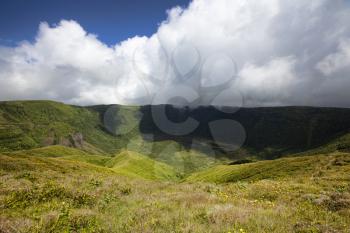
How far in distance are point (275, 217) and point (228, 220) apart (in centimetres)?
181

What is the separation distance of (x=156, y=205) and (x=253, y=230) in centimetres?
440

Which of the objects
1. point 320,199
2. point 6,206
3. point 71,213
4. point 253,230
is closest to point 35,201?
point 6,206

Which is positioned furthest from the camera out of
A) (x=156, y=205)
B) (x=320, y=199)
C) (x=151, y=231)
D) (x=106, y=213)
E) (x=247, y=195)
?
(x=247, y=195)

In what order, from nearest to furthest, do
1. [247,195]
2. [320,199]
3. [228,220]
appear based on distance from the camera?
[228,220] → [320,199] → [247,195]

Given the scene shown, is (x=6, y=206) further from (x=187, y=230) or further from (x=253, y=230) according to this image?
(x=253, y=230)

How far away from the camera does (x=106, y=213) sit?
1067cm

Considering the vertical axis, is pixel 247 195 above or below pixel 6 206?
below

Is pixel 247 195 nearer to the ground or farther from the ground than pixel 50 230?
nearer to the ground

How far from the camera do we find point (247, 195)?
1672 cm

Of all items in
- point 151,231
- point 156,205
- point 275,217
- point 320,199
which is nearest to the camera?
point 151,231

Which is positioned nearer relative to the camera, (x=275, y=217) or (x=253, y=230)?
(x=253, y=230)

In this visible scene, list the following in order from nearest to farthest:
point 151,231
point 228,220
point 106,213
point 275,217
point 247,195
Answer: point 151,231
point 228,220
point 275,217
point 106,213
point 247,195

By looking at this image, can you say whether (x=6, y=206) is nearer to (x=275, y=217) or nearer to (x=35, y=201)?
(x=35, y=201)

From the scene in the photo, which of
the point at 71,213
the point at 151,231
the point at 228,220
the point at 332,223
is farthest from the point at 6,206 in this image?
the point at 332,223
